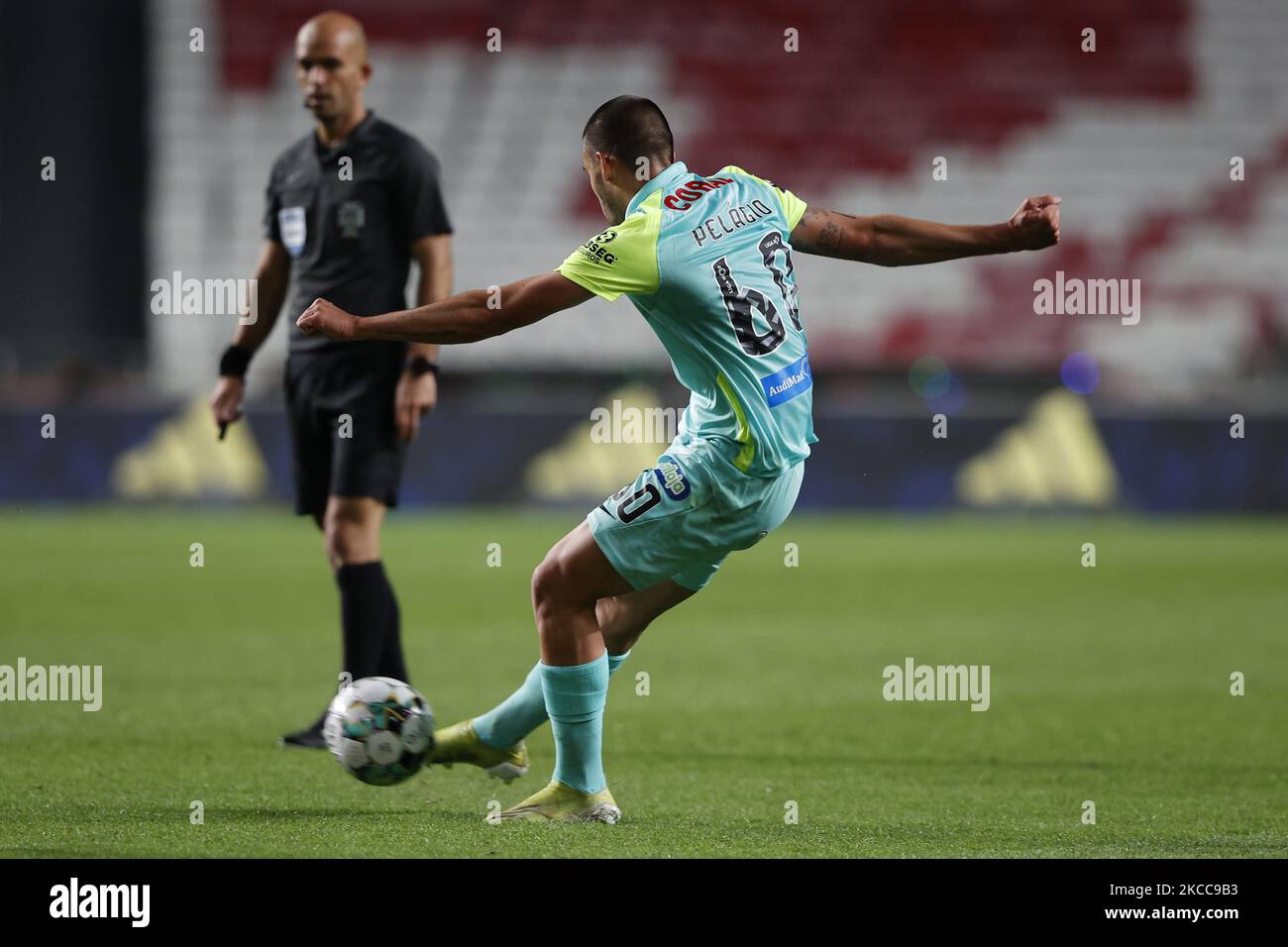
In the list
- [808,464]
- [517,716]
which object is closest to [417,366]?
[517,716]

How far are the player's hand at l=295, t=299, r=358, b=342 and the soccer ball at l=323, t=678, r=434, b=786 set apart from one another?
3.89 ft

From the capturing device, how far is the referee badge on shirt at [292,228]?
22.9 feet

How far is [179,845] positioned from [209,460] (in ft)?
47.0

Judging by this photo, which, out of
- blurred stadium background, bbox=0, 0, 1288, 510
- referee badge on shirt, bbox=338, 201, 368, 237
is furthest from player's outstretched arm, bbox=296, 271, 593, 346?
blurred stadium background, bbox=0, 0, 1288, 510

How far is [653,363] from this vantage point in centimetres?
2230

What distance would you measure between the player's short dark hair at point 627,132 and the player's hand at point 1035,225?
3.61ft

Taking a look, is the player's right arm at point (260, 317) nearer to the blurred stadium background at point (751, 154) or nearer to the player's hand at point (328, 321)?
the player's hand at point (328, 321)

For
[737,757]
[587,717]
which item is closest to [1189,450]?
[737,757]

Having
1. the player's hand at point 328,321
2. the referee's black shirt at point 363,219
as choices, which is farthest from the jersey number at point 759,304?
the referee's black shirt at point 363,219

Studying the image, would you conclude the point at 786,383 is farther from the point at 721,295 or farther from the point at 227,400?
the point at 227,400

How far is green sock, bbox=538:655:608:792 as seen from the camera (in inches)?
207

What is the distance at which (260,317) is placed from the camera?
23.6ft

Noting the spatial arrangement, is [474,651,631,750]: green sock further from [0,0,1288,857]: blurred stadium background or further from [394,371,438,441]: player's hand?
[394,371,438,441]: player's hand
